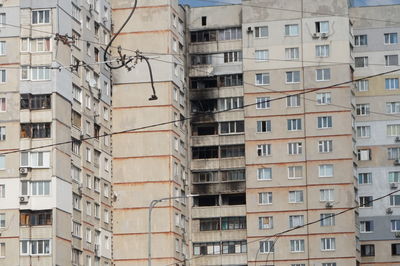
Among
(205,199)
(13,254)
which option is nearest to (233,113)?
(205,199)

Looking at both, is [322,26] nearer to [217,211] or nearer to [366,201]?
[366,201]

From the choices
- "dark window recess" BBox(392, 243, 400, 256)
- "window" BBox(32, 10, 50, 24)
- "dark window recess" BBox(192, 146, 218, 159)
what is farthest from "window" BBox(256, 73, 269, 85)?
"window" BBox(32, 10, 50, 24)

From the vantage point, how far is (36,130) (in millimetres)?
84562

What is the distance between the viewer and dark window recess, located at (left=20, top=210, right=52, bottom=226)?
3255 inches

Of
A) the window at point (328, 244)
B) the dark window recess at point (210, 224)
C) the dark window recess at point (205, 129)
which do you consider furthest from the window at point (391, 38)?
the dark window recess at point (210, 224)

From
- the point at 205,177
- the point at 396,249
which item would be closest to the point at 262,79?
the point at 205,177

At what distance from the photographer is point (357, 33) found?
356 ft

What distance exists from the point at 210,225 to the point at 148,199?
9057 mm

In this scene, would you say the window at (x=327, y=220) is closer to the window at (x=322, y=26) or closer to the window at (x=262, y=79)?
the window at (x=262, y=79)

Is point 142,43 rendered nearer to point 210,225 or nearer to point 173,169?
point 173,169

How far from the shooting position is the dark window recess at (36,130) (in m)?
84.4

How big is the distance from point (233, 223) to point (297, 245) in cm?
614

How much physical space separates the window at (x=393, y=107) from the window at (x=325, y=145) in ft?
30.4

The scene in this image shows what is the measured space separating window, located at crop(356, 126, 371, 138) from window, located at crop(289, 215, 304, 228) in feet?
36.4
